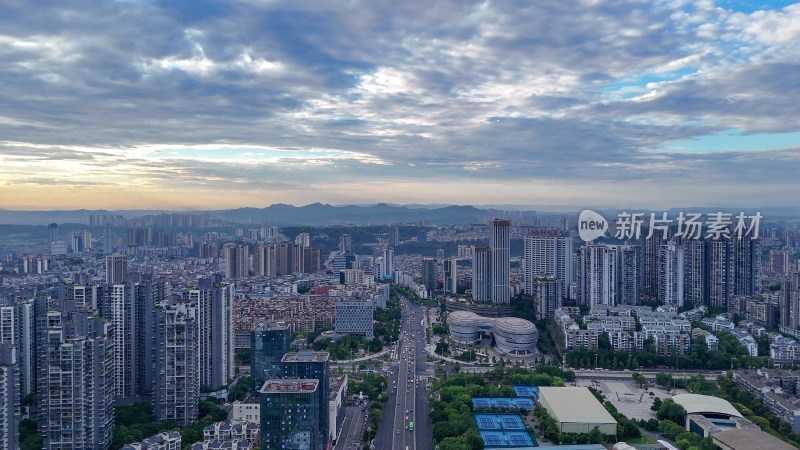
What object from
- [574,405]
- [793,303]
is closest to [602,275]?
[793,303]

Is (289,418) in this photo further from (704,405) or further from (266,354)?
(704,405)

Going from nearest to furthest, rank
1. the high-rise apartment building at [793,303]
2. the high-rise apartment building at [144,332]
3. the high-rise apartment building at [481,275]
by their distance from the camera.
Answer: the high-rise apartment building at [144,332] < the high-rise apartment building at [793,303] < the high-rise apartment building at [481,275]

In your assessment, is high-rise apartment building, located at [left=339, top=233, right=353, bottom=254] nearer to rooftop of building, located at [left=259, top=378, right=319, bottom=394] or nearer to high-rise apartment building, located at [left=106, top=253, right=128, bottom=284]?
high-rise apartment building, located at [left=106, top=253, right=128, bottom=284]

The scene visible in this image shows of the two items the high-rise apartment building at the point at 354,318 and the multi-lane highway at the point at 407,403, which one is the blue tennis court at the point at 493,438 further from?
the high-rise apartment building at the point at 354,318

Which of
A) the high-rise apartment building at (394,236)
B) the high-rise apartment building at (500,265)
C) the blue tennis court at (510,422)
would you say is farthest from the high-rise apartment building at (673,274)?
the high-rise apartment building at (394,236)

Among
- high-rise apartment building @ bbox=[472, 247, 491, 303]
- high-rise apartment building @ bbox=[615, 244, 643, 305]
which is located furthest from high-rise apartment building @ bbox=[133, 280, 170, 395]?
high-rise apartment building @ bbox=[615, 244, 643, 305]

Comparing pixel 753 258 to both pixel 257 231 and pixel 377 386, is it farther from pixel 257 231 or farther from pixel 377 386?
pixel 257 231

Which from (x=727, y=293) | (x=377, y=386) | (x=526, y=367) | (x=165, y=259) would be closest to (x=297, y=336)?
(x=377, y=386)
